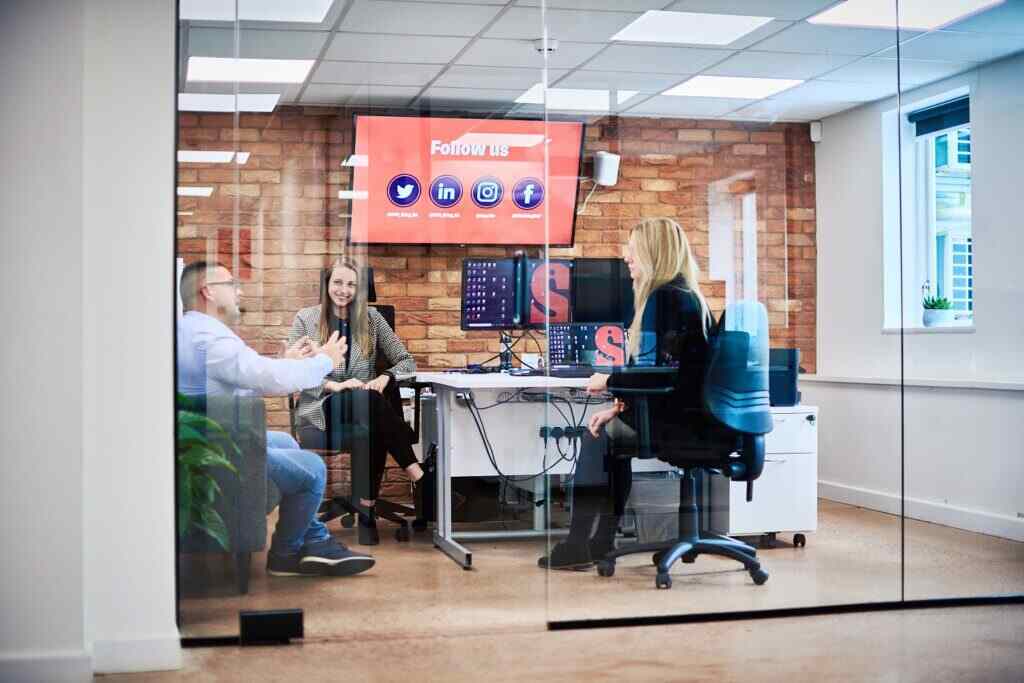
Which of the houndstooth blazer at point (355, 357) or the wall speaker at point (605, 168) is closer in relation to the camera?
the houndstooth blazer at point (355, 357)

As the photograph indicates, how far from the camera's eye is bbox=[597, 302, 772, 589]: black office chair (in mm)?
4281

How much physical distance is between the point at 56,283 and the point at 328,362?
1.06m

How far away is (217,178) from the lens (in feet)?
12.6

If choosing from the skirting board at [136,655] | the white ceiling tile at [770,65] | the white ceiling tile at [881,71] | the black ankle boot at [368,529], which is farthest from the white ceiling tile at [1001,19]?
the skirting board at [136,655]

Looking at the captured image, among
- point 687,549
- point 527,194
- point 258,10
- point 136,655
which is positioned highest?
point 258,10

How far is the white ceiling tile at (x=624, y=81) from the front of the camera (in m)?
4.21

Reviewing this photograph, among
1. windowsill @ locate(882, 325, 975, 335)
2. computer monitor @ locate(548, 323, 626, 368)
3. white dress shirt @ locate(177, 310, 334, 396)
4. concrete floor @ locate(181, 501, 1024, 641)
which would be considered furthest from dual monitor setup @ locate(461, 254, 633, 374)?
windowsill @ locate(882, 325, 975, 335)

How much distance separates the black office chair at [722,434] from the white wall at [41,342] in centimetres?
196

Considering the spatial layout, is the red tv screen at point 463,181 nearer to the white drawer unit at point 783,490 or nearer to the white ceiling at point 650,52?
the white ceiling at point 650,52

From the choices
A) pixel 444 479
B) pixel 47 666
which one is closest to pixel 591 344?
pixel 444 479

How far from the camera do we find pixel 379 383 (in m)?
4.57

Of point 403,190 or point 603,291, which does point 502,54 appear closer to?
point 403,190

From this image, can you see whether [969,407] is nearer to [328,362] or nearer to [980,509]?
[980,509]

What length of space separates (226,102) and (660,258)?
1.65 meters
